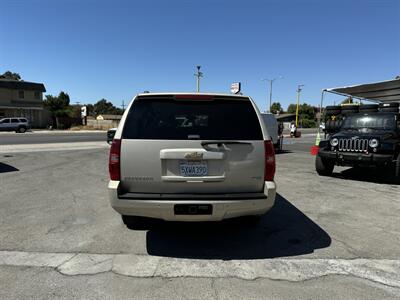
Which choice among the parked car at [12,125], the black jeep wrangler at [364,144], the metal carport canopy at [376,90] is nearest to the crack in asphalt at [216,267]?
the black jeep wrangler at [364,144]

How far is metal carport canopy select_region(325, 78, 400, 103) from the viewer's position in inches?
558

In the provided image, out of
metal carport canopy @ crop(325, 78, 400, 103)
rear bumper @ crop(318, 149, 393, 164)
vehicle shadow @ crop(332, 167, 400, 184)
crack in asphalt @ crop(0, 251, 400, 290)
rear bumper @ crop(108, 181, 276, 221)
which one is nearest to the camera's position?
crack in asphalt @ crop(0, 251, 400, 290)

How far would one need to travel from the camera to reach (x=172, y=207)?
11.9ft

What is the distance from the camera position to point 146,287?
3180mm

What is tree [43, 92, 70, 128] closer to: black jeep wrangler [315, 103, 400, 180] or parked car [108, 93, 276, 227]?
black jeep wrangler [315, 103, 400, 180]

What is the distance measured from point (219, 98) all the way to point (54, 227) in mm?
3242

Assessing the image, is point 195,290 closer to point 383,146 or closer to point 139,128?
point 139,128

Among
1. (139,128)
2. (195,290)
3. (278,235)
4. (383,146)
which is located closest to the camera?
(195,290)

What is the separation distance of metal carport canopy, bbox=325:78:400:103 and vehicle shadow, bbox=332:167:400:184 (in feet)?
16.1

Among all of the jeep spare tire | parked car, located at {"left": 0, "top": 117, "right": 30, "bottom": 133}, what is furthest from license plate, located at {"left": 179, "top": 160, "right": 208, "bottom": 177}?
parked car, located at {"left": 0, "top": 117, "right": 30, "bottom": 133}

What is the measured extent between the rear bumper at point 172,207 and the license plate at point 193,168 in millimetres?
299

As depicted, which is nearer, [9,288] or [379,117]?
[9,288]

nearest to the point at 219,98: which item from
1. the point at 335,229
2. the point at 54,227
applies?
the point at 335,229

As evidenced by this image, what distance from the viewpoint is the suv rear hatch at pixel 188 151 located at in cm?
368
